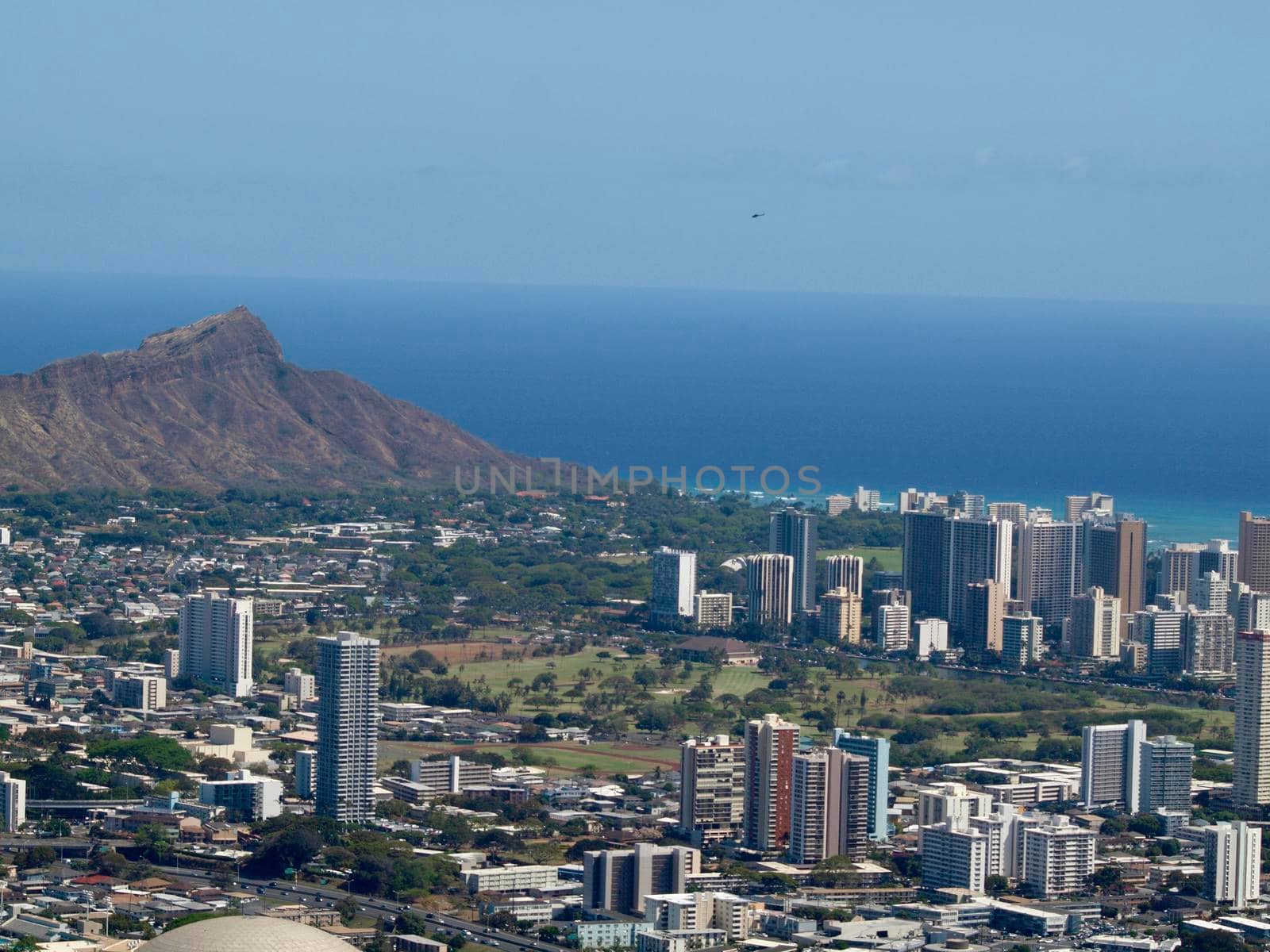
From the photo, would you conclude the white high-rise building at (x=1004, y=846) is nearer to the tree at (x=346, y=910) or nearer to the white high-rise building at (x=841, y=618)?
the tree at (x=346, y=910)

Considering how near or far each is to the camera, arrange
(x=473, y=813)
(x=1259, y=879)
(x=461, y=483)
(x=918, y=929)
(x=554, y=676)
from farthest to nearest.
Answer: (x=461, y=483), (x=554, y=676), (x=473, y=813), (x=1259, y=879), (x=918, y=929)

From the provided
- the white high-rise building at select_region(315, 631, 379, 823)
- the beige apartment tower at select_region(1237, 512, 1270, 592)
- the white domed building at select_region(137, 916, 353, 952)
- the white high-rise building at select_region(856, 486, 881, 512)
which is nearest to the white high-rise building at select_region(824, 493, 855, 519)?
the white high-rise building at select_region(856, 486, 881, 512)

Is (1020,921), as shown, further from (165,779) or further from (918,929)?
(165,779)

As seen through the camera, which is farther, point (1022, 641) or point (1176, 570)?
point (1176, 570)

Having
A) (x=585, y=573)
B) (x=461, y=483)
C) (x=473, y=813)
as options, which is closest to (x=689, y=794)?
(x=473, y=813)

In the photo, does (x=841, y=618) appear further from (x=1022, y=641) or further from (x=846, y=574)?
(x=1022, y=641)

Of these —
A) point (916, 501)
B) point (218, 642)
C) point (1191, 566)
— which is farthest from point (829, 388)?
point (218, 642)
